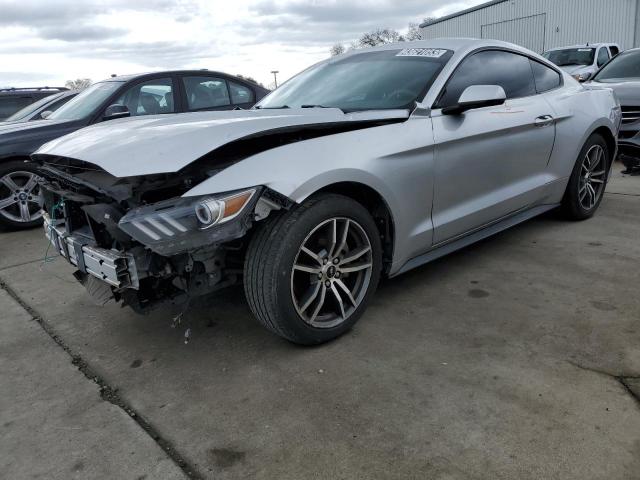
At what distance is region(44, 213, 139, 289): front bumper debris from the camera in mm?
2428

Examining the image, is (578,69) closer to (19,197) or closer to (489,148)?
(489,148)

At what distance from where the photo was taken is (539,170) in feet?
13.2

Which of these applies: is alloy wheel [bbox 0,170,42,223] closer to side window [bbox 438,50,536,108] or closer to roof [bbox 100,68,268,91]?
roof [bbox 100,68,268,91]

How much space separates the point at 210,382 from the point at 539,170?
9.32 feet

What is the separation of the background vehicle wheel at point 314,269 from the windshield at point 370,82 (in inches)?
33.7

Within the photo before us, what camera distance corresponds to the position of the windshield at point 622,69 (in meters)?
7.87

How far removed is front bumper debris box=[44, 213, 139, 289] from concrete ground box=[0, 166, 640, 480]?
0.52 meters

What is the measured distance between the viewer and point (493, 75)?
371 cm

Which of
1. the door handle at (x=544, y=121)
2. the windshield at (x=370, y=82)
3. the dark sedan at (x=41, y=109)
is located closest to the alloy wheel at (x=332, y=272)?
the windshield at (x=370, y=82)

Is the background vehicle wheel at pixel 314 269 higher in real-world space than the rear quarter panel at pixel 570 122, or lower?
lower

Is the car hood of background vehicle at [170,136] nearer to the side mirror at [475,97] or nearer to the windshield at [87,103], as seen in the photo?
the side mirror at [475,97]

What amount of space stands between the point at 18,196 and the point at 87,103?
4.16 feet

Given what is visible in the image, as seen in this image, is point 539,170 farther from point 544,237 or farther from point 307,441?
point 307,441

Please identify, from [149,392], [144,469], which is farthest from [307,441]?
[149,392]
